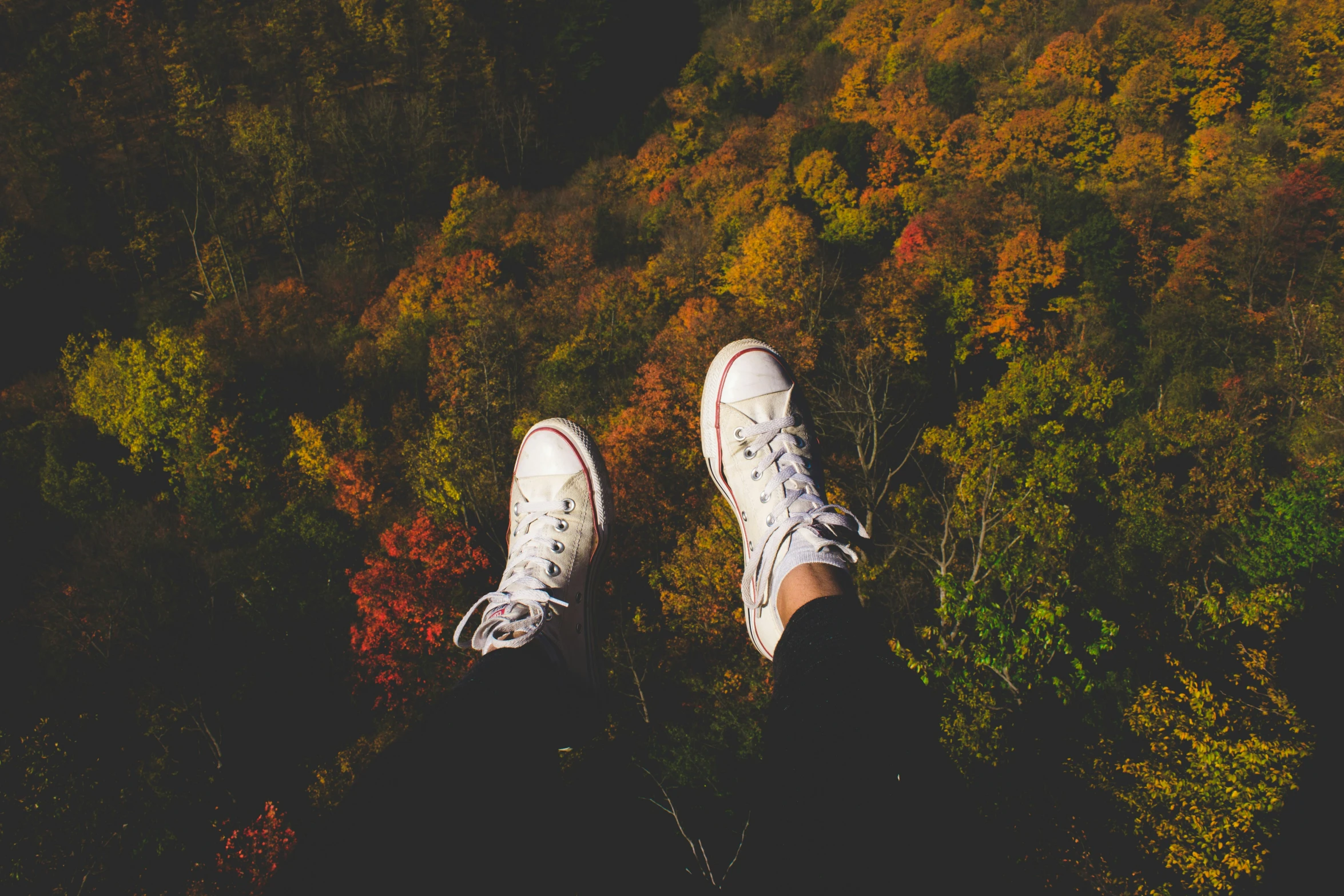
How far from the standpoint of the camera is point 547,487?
193 inches

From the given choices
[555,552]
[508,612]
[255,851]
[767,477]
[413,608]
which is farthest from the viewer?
[413,608]

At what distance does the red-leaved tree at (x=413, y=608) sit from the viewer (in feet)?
54.9

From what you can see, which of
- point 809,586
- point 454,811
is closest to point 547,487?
point 809,586

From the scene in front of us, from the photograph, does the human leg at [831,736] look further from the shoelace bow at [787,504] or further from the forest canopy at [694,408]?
the forest canopy at [694,408]

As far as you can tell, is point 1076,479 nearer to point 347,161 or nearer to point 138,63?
point 347,161

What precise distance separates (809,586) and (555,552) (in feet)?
6.61

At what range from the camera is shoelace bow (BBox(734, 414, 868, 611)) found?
11.5ft

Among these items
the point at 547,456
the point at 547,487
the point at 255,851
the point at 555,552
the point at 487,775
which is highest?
the point at 487,775

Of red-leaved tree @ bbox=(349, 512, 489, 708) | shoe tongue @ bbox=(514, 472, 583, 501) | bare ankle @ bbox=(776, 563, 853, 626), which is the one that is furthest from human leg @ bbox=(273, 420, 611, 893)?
red-leaved tree @ bbox=(349, 512, 489, 708)

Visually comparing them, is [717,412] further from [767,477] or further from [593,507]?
[593,507]

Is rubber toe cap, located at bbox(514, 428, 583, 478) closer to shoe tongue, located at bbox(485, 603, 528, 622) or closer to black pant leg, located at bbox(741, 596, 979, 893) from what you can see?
shoe tongue, located at bbox(485, 603, 528, 622)

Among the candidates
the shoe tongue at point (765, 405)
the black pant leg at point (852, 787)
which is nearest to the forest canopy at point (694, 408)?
the black pant leg at point (852, 787)

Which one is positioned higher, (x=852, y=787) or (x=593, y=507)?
(x=852, y=787)

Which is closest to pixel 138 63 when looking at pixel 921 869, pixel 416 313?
pixel 416 313
